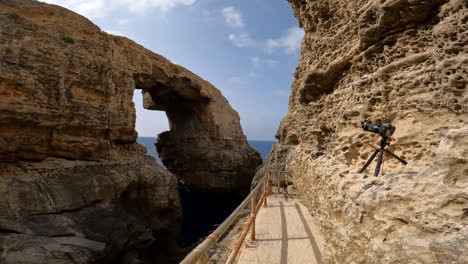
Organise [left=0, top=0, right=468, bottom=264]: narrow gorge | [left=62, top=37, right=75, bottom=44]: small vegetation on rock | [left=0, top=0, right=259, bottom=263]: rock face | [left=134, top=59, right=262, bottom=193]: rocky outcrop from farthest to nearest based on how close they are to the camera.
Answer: [left=134, top=59, right=262, bottom=193]: rocky outcrop < [left=62, top=37, right=75, bottom=44]: small vegetation on rock < [left=0, top=0, right=259, bottom=263]: rock face < [left=0, top=0, right=468, bottom=264]: narrow gorge

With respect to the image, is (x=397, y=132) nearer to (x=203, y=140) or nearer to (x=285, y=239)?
(x=285, y=239)

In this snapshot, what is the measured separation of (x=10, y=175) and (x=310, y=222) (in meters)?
8.79

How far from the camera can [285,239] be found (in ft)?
11.9

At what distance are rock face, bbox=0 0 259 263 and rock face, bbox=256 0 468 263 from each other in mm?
7475

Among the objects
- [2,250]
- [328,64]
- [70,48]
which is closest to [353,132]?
[328,64]

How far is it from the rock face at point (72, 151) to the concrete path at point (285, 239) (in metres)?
5.76

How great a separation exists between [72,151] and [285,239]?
29.2 ft

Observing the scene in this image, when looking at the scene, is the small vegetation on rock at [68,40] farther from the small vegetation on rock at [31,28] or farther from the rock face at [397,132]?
the rock face at [397,132]

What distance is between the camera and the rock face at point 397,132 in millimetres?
1396

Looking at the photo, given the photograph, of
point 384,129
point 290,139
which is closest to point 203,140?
point 290,139

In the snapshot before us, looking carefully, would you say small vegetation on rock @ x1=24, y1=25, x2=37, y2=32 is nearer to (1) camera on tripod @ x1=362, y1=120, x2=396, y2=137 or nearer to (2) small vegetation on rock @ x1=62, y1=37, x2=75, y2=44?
(2) small vegetation on rock @ x1=62, y1=37, x2=75, y2=44

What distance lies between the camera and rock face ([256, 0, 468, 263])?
1.40 meters

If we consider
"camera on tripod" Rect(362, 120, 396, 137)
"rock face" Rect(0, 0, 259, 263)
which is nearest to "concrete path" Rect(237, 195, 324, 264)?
"camera on tripod" Rect(362, 120, 396, 137)

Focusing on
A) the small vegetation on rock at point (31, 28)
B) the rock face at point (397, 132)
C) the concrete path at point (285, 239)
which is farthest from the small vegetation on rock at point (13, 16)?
the concrete path at point (285, 239)
